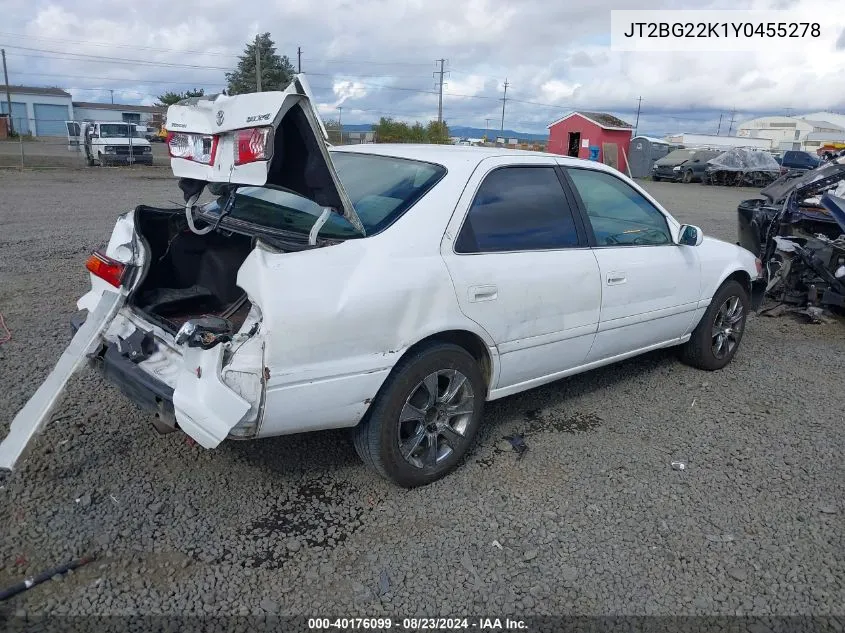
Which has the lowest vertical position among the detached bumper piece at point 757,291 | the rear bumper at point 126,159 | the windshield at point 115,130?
the detached bumper piece at point 757,291

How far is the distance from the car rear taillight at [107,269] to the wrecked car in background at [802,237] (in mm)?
6213

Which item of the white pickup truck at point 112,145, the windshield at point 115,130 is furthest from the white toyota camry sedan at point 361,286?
the windshield at point 115,130

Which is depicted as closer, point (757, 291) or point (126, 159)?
point (757, 291)

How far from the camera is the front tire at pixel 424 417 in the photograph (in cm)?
310

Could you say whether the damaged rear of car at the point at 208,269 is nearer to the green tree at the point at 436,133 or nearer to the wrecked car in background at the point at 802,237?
the wrecked car in background at the point at 802,237

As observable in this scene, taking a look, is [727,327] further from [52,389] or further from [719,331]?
[52,389]

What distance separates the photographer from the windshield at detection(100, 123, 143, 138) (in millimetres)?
25641

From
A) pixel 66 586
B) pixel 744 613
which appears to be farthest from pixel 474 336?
pixel 66 586

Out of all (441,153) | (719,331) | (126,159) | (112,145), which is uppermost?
(112,145)

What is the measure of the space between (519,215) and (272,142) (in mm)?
1495

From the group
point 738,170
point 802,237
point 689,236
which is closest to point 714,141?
point 738,170

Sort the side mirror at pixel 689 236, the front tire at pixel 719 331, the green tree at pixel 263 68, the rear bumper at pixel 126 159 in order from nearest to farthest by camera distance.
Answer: the side mirror at pixel 689 236 → the front tire at pixel 719 331 → the rear bumper at pixel 126 159 → the green tree at pixel 263 68

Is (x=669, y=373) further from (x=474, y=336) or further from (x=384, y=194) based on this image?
(x=384, y=194)

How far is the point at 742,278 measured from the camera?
5215 millimetres
